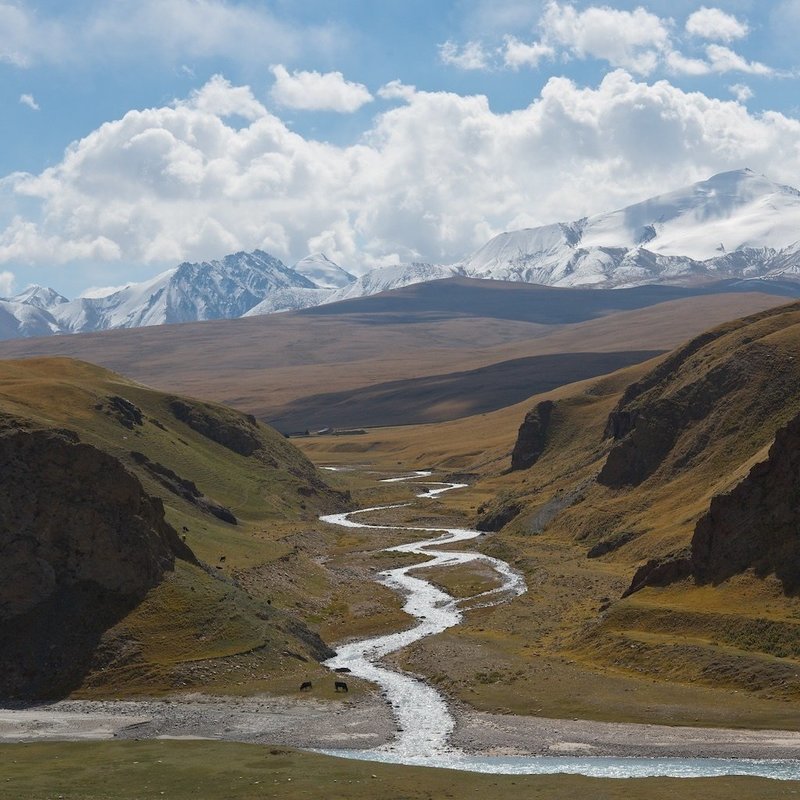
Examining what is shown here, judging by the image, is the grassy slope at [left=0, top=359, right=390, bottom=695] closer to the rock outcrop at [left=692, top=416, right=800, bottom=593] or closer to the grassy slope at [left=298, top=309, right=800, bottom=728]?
the grassy slope at [left=298, top=309, right=800, bottom=728]

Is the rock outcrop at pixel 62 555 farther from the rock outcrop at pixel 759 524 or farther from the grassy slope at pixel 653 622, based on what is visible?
the rock outcrop at pixel 759 524

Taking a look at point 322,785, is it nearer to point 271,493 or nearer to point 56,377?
point 271,493

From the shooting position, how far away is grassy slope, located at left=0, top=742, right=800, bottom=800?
52562mm

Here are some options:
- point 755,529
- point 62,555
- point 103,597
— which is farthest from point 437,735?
point 755,529

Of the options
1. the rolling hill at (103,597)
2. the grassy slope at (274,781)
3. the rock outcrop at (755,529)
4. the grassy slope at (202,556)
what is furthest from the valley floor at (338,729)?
the rock outcrop at (755,529)

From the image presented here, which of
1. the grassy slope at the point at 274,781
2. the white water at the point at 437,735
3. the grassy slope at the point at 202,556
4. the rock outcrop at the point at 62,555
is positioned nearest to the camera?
the grassy slope at the point at 274,781

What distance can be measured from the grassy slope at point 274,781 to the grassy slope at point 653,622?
499 inches

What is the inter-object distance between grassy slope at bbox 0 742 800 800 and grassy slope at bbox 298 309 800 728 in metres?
12.7

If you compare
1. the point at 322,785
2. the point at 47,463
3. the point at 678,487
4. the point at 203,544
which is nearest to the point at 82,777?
the point at 322,785

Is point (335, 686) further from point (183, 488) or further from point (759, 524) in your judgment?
point (183, 488)

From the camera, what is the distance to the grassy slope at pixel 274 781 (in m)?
52.6

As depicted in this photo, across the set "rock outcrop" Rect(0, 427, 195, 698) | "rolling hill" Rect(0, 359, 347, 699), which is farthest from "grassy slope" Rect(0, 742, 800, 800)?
"rock outcrop" Rect(0, 427, 195, 698)

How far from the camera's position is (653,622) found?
8500 cm

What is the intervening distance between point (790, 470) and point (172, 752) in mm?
50638
